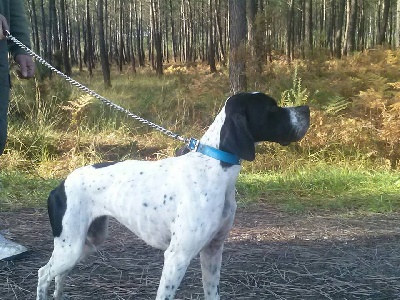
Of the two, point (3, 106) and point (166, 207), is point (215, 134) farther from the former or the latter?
point (3, 106)

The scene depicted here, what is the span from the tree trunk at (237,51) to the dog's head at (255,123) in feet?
27.7

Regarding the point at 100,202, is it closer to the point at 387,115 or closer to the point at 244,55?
the point at 387,115

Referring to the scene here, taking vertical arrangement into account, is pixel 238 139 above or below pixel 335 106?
above

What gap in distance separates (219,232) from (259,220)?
2508mm

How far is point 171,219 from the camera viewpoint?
267 centimetres

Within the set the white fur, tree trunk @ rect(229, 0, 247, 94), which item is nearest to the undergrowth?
tree trunk @ rect(229, 0, 247, 94)

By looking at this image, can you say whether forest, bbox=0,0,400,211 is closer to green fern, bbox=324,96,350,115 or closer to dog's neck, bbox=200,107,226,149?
green fern, bbox=324,96,350,115

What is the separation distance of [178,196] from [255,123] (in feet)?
1.96

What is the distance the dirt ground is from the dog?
589mm

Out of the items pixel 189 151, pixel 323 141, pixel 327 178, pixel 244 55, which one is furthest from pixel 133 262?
pixel 244 55

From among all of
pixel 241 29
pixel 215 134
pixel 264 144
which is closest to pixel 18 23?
pixel 215 134

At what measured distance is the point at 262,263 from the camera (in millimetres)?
4020

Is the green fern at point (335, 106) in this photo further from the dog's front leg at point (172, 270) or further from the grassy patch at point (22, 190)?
the dog's front leg at point (172, 270)

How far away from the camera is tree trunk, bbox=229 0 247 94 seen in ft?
37.0
